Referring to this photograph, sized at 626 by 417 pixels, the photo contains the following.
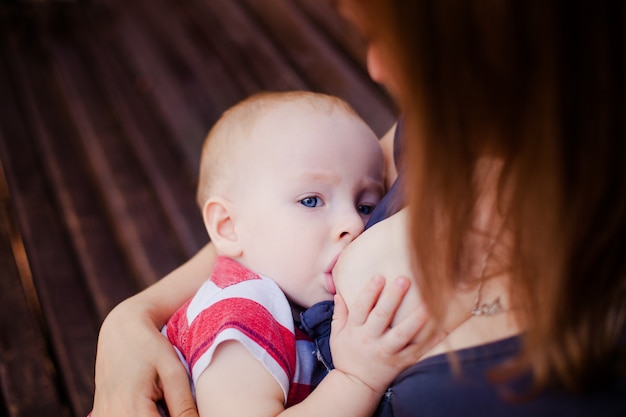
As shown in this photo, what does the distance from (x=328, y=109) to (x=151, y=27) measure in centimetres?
158

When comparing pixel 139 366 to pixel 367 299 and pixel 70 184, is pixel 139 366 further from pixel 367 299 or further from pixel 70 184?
pixel 70 184

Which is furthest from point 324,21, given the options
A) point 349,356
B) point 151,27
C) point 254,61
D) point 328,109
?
point 349,356

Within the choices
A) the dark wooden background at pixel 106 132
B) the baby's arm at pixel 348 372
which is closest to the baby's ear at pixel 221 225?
the baby's arm at pixel 348 372

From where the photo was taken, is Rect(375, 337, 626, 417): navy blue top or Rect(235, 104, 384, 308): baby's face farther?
Rect(235, 104, 384, 308): baby's face

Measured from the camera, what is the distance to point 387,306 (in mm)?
833

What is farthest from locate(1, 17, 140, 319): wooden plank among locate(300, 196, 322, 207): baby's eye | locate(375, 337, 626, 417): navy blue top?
locate(375, 337, 626, 417): navy blue top

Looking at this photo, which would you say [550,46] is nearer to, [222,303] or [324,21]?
[222,303]

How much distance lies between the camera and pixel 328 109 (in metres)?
1.14

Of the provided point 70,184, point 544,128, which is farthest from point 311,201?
point 70,184

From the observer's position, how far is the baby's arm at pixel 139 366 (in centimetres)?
95

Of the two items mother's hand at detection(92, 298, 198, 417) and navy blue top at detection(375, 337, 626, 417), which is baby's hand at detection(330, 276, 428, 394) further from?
mother's hand at detection(92, 298, 198, 417)

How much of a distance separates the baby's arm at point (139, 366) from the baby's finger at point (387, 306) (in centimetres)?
32

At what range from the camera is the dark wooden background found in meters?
1.53

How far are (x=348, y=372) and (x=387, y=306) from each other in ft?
0.36
